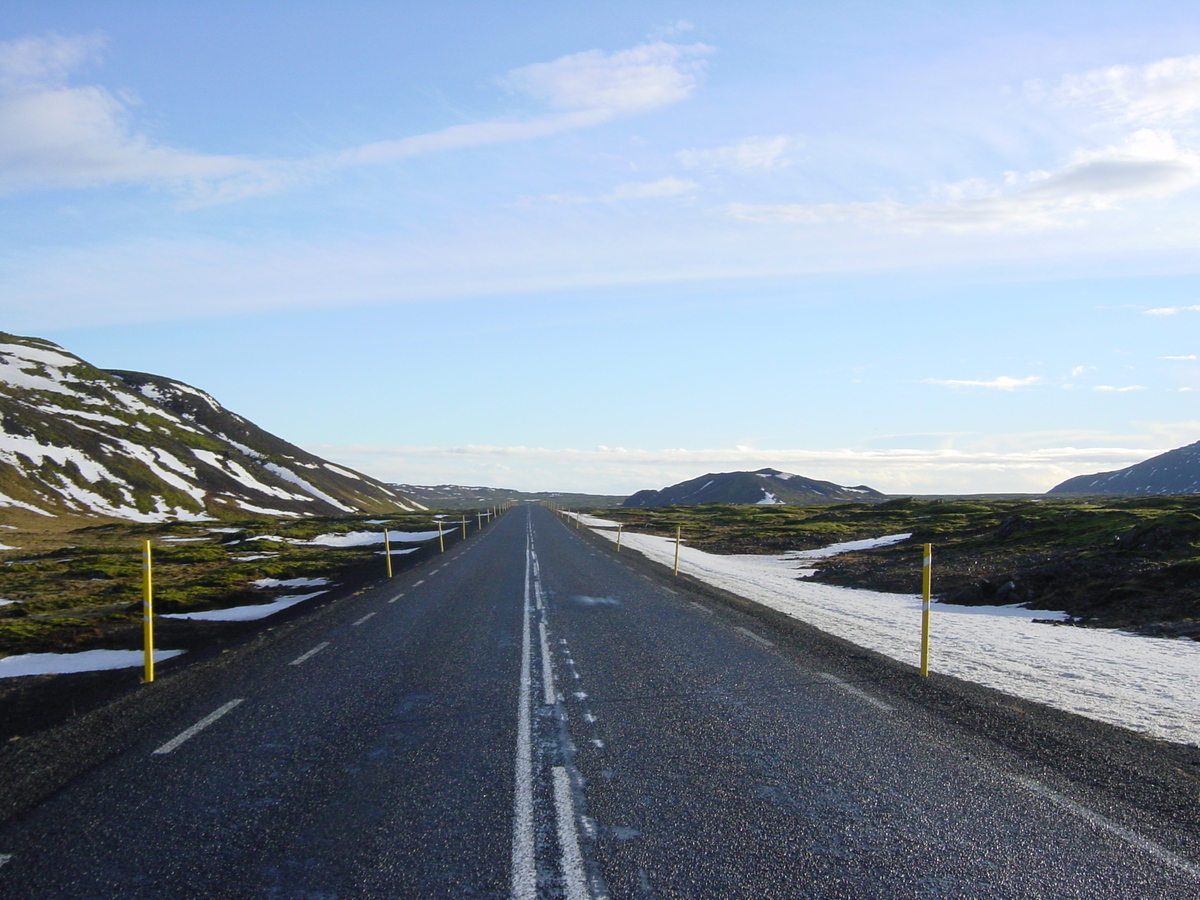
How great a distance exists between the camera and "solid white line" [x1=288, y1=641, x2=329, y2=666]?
40.0 ft

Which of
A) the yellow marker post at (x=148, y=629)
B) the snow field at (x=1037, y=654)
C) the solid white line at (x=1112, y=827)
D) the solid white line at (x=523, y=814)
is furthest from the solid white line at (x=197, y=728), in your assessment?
the snow field at (x=1037, y=654)

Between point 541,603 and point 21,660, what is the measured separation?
33.4 feet

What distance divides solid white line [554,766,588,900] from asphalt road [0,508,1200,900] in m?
0.03

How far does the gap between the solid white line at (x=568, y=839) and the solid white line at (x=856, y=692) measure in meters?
4.35

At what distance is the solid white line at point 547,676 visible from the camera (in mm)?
9711

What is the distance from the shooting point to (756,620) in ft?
56.1

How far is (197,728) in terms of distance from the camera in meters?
8.48

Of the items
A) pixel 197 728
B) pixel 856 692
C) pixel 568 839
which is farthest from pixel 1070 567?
pixel 197 728

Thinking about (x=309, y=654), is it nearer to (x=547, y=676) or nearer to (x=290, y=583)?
(x=547, y=676)

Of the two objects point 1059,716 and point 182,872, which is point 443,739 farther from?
point 1059,716

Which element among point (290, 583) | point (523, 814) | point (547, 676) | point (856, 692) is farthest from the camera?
point (290, 583)

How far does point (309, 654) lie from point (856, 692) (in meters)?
8.29

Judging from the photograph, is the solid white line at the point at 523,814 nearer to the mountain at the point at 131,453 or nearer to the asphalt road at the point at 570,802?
the asphalt road at the point at 570,802

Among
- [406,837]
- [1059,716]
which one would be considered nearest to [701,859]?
[406,837]
